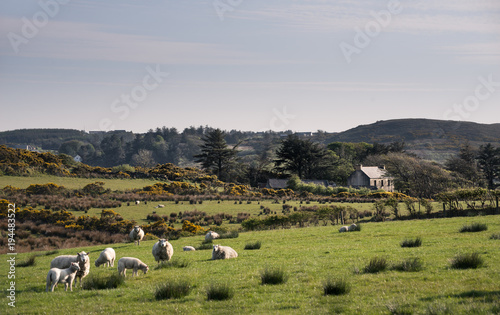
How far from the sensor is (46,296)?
456 inches

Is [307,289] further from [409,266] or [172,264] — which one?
[172,264]

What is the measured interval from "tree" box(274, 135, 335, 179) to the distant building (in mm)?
7179

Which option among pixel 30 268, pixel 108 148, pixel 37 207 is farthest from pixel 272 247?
pixel 108 148

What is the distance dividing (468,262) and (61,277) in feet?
39.2

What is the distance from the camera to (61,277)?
12391mm

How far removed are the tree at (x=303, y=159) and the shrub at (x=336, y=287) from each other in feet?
269

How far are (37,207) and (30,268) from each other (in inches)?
1053

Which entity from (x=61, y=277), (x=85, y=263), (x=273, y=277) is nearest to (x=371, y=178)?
(x=273, y=277)

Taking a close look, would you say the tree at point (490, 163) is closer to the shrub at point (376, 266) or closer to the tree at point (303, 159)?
the tree at point (303, 159)

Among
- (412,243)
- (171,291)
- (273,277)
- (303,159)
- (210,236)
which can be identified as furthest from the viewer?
(303,159)

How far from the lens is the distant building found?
8550 cm

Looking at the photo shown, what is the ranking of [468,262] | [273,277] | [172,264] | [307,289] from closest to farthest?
[307,289] < [273,277] < [468,262] < [172,264]

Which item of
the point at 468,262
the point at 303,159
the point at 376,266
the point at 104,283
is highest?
the point at 303,159

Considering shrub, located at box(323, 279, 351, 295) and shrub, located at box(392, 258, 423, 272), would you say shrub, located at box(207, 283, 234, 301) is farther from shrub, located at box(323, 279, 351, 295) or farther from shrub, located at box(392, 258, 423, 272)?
shrub, located at box(392, 258, 423, 272)
